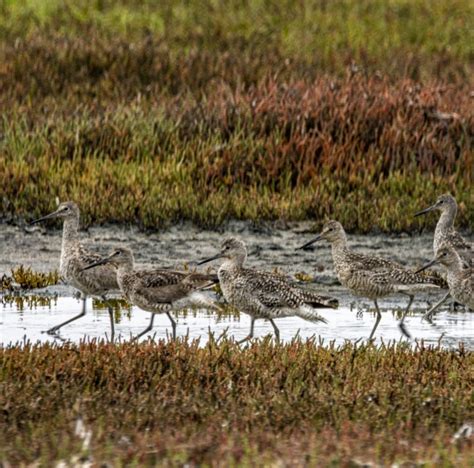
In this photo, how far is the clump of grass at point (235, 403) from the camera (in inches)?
264

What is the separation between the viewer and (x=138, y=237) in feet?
46.6

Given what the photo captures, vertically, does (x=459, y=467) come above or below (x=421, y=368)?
above

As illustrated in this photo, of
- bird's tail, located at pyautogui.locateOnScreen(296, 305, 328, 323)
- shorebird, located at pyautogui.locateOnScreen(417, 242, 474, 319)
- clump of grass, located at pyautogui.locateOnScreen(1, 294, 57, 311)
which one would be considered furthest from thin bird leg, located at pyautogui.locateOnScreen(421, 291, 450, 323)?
clump of grass, located at pyautogui.locateOnScreen(1, 294, 57, 311)

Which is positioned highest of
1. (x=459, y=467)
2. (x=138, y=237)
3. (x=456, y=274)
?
(x=459, y=467)

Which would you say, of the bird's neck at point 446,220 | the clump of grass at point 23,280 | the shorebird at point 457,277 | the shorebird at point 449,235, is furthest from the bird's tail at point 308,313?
the clump of grass at point 23,280

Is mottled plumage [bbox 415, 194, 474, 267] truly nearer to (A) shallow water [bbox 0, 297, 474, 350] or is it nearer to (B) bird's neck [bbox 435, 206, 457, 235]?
(B) bird's neck [bbox 435, 206, 457, 235]

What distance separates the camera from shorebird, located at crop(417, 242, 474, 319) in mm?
10797

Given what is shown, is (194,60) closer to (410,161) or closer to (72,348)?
(410,161)

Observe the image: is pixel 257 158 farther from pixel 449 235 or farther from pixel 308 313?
pixel 308 313

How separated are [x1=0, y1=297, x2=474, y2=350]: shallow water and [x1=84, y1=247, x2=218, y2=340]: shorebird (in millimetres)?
259

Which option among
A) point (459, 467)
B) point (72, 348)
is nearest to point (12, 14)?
point (72, 348)

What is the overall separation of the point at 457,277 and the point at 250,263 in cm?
321

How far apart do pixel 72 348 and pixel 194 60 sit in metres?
11.8

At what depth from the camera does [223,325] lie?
1155cm
